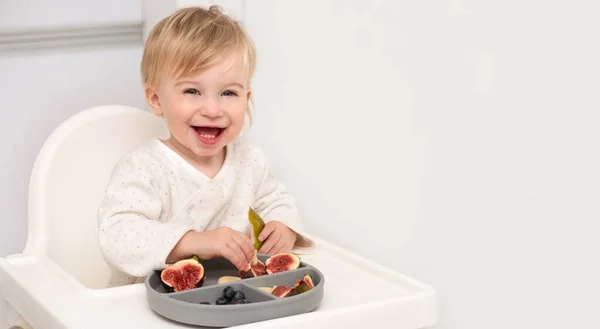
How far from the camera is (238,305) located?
1091mm

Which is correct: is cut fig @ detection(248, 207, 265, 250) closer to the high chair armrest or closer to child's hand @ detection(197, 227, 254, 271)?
child's hand @ detection(197, 227, 254, 271)

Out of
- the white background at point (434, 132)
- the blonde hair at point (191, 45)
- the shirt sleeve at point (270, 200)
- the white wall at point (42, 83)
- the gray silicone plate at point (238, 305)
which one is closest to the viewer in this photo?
the gray silicone plate at point (238, 305)

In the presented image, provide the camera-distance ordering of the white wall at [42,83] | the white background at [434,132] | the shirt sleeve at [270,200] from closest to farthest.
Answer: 1. the white background at [434,132]
2. the shirt sleeve at [270,200]
3. the white wall at [42,83]

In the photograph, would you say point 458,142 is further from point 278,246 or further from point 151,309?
point 151,309

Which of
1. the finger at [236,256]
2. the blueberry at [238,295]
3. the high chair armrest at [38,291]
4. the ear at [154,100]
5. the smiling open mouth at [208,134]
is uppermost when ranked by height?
the ear at [154,100]

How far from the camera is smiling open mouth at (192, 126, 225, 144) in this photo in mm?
1356

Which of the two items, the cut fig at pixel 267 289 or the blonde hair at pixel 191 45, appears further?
the blonde hair at pixel 191 45

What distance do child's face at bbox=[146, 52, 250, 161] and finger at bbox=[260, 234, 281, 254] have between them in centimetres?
16

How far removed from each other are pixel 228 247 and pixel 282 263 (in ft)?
0.28

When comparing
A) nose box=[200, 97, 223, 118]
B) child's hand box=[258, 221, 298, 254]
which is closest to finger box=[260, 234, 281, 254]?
child's hand box=[258, 221, 298, 254]

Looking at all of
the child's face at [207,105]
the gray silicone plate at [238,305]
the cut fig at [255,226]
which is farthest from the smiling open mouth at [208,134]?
the gray silicone plate at [238,305]

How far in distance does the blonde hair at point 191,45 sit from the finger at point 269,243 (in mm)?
259

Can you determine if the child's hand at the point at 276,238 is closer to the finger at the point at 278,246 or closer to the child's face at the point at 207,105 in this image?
the finger at the point at 278,246

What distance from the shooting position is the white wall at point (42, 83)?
1752mm
